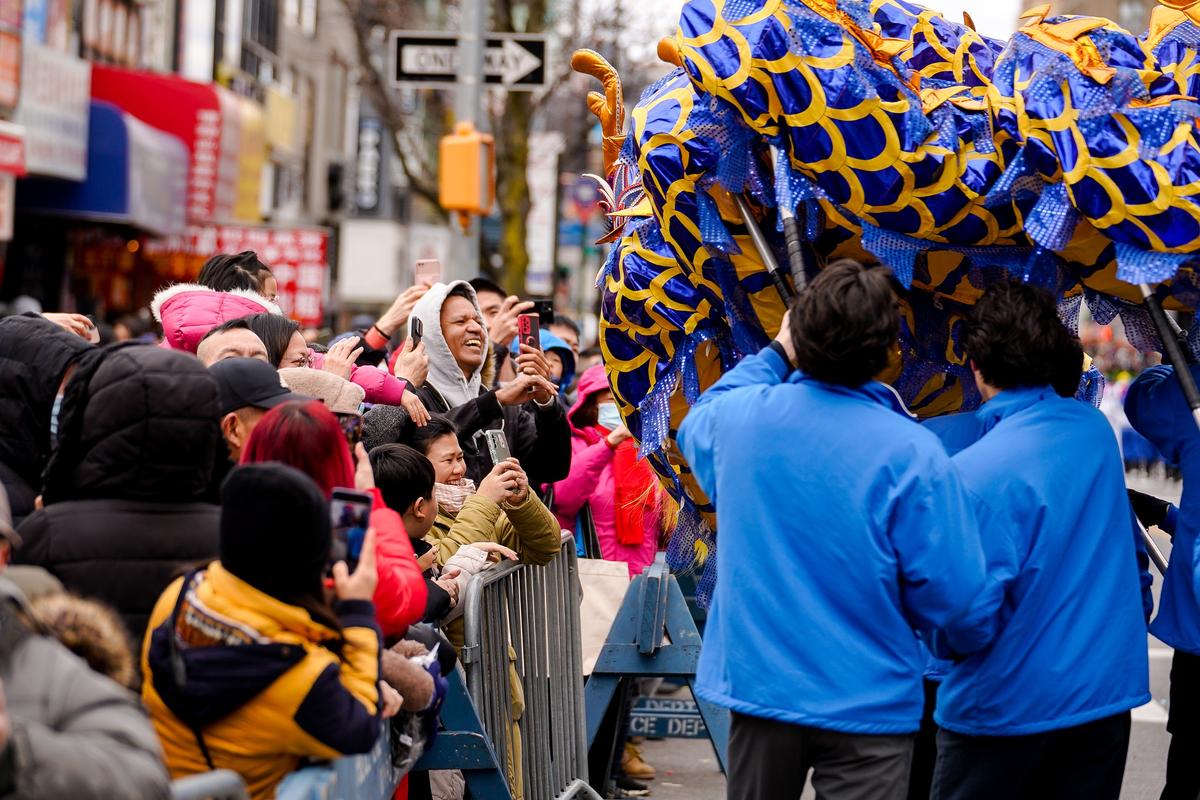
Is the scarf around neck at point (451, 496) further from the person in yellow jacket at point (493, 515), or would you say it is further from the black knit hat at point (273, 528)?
the black knit hat at point (273, 528)

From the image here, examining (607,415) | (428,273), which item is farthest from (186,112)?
(428,273)

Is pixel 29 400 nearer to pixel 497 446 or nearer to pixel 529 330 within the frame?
pixel 497 446

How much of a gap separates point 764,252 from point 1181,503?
1.26 meters

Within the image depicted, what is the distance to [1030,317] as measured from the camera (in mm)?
4168

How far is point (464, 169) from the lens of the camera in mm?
11438

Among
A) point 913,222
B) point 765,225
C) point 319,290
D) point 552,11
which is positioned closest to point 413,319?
point 765,225

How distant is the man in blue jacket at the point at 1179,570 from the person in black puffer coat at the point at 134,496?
2.47m

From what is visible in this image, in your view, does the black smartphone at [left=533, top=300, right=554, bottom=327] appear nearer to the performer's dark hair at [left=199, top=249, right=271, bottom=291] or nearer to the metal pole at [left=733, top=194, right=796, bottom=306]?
the performer's dark hair at [left=199, top=249, right=271, bottom=291]

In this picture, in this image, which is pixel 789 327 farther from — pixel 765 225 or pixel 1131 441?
pixel 1131 441

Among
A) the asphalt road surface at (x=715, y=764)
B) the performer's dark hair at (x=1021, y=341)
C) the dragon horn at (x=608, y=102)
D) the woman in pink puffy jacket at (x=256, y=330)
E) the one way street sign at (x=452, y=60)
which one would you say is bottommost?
the asphalt road surface at (x=715, y=764)

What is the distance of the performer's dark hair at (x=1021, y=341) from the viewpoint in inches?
164

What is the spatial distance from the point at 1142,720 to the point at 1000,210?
5.24 meters

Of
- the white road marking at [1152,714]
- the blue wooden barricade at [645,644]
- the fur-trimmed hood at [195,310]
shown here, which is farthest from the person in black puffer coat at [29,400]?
the white road marking at [1152,714]

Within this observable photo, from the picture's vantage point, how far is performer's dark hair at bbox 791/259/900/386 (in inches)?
146
